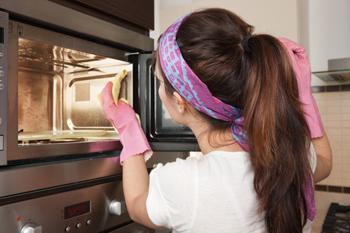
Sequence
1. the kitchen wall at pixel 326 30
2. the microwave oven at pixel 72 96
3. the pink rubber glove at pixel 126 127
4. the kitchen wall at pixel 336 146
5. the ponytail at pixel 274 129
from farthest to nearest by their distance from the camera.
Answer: the kitchen wall at pixel 336 146 < the kitchen wall at pixel 326 30 < the pink rubber glove at pixel 126 127 < the microwave oven at pixel 72 96 < the ponytail at pixel 274 129

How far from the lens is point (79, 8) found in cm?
76

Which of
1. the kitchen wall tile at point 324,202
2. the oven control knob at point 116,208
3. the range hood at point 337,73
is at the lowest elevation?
the kitchen wall tile at point 324,202

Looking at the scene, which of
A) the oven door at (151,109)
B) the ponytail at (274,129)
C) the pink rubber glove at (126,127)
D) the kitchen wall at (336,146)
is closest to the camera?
the ponytail at (274,129)

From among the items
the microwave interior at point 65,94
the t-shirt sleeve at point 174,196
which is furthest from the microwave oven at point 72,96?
the t-shirt sleeve at point 174,196

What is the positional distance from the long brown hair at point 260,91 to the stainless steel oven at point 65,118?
278 mm

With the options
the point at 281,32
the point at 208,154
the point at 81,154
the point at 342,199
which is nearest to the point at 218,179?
the point at 208,154

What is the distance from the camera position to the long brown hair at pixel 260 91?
1.90 feet

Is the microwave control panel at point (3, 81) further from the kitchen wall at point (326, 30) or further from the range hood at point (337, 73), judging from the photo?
the kitchen wall at point (326, 30)

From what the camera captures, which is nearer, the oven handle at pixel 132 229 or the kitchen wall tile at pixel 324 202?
the oven handle at pixel 132 229

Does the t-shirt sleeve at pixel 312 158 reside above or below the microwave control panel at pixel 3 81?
below

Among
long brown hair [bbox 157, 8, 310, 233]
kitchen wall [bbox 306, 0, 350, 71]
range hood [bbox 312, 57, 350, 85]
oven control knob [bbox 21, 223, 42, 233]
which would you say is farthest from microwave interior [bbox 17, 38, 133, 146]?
kitchen wall [bbox 306, 0, 350, 71]

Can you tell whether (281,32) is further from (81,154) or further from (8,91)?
(8,91)

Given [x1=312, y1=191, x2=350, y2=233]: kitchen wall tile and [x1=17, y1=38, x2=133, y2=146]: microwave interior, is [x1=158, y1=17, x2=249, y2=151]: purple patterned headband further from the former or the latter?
[x1=312, y1=191, x2=350, y2=233]: kitchen wall tile

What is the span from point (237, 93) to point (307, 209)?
28 centimetres
